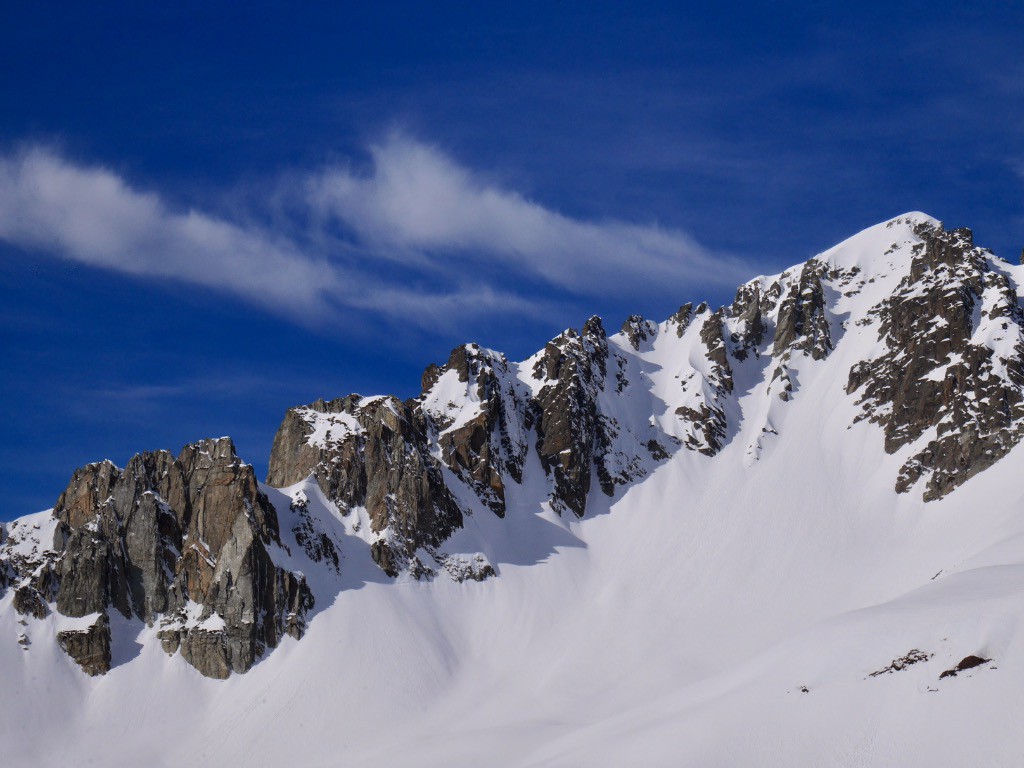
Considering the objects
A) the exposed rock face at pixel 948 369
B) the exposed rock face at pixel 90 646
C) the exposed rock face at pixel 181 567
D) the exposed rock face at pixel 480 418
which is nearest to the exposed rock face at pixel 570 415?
the exposed rock face at pixel 480 418

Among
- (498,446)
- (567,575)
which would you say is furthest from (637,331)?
(567,575)

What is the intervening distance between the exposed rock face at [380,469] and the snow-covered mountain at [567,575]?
1.38ft

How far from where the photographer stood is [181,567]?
121m

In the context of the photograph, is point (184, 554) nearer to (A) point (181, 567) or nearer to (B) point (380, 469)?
(A) point (181, 567)

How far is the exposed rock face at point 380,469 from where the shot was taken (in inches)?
5221

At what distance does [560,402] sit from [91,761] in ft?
274

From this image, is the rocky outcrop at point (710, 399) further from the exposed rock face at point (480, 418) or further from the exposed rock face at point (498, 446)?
the exposed rock face at point (480, 418)

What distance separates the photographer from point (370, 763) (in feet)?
321

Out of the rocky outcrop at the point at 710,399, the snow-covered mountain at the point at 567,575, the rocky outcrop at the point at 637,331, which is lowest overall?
the snow-covered mountain at the point at 567,575

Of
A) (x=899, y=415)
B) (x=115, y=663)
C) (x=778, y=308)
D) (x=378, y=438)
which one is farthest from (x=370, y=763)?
(x=778, y=308)

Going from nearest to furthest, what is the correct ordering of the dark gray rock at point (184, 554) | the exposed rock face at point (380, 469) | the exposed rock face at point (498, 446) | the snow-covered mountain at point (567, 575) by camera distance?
the snow-covered mountain at point (567, 575) < the dark gray rock at point (184, 554) < the exposed rock face at point (498, 446) < the exposed rock face at point (380, 469)

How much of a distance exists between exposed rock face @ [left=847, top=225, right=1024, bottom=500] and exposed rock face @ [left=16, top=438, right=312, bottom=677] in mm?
83064

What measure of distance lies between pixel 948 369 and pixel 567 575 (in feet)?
202

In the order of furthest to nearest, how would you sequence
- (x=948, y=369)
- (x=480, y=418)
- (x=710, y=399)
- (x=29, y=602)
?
(x=710, y=399) < (x=480, y=418) < (x=948, y=369) < (x=29, y=602)
